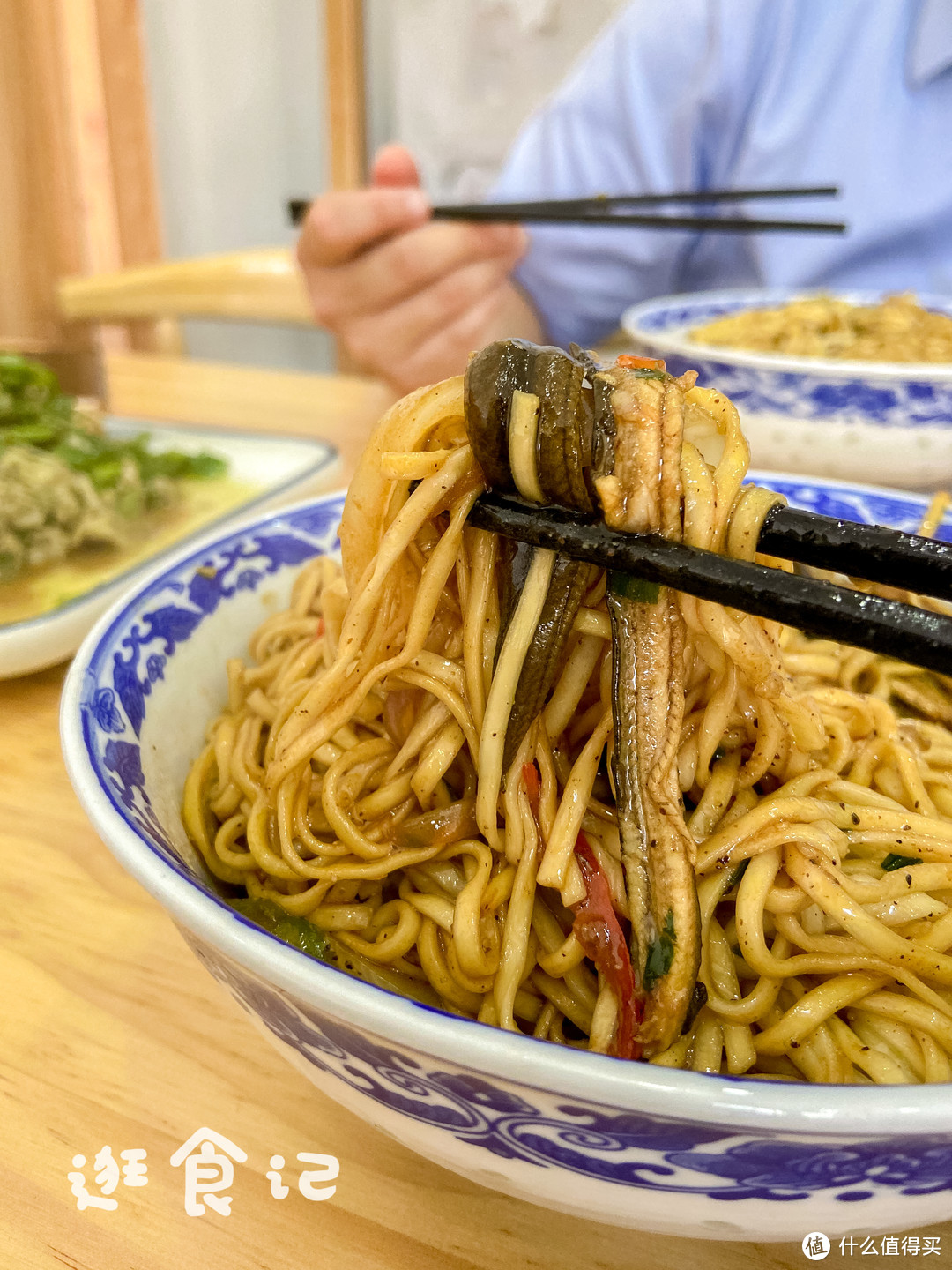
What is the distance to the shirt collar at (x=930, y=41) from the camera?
2.77 meters

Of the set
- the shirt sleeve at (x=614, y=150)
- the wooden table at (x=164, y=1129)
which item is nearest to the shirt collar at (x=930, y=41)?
the shirt sleeve at (x=614, y=150)

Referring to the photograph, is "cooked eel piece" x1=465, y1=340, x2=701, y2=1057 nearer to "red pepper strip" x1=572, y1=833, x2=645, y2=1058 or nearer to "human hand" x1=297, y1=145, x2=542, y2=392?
"red pepper strip" x1=572, y1=833, x2=645, y2=1058

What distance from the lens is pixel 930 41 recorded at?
2.81 metres

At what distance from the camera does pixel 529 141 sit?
3.44 metres

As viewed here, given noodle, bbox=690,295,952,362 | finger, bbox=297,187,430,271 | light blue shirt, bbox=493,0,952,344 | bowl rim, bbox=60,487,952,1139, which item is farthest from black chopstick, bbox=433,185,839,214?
bowl rim, bbox=60,487,952,1139

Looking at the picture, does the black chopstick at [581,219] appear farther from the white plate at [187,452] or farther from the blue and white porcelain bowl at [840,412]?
the white plate at [187,452]

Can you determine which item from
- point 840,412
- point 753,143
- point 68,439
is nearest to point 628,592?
point 840,412

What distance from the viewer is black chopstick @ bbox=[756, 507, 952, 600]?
24.5 inches

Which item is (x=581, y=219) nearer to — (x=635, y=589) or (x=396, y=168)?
(x=396, y=168)

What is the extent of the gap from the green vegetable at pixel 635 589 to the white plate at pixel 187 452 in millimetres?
1053

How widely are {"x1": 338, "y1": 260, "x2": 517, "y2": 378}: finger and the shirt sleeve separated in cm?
55

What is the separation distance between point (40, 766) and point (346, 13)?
577 cm

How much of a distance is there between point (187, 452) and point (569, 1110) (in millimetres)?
2266

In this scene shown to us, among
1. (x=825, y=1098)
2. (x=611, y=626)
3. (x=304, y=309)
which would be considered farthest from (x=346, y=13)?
(x=825, y=1098)
